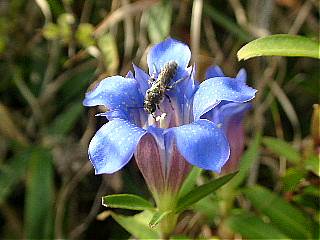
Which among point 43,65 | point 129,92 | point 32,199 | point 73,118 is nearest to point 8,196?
point 32,199

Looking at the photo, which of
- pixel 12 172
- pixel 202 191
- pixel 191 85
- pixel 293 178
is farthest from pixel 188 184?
pixel 12 172

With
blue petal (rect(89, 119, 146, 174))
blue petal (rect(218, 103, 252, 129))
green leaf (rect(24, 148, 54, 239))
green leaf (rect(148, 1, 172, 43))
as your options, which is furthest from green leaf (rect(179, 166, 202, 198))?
green leaf (rect(148, 1, 172, 43))

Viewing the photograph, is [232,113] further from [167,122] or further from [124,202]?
[124,202]

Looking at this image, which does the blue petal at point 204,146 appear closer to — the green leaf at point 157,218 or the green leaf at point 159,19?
the green leaf at point 157,218

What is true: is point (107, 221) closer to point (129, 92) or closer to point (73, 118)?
point (73, 118)

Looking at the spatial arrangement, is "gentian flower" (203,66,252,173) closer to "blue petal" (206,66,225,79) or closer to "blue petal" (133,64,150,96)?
"blue petal" (206,66,225,79)

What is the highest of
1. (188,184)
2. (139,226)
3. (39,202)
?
(188,184)
